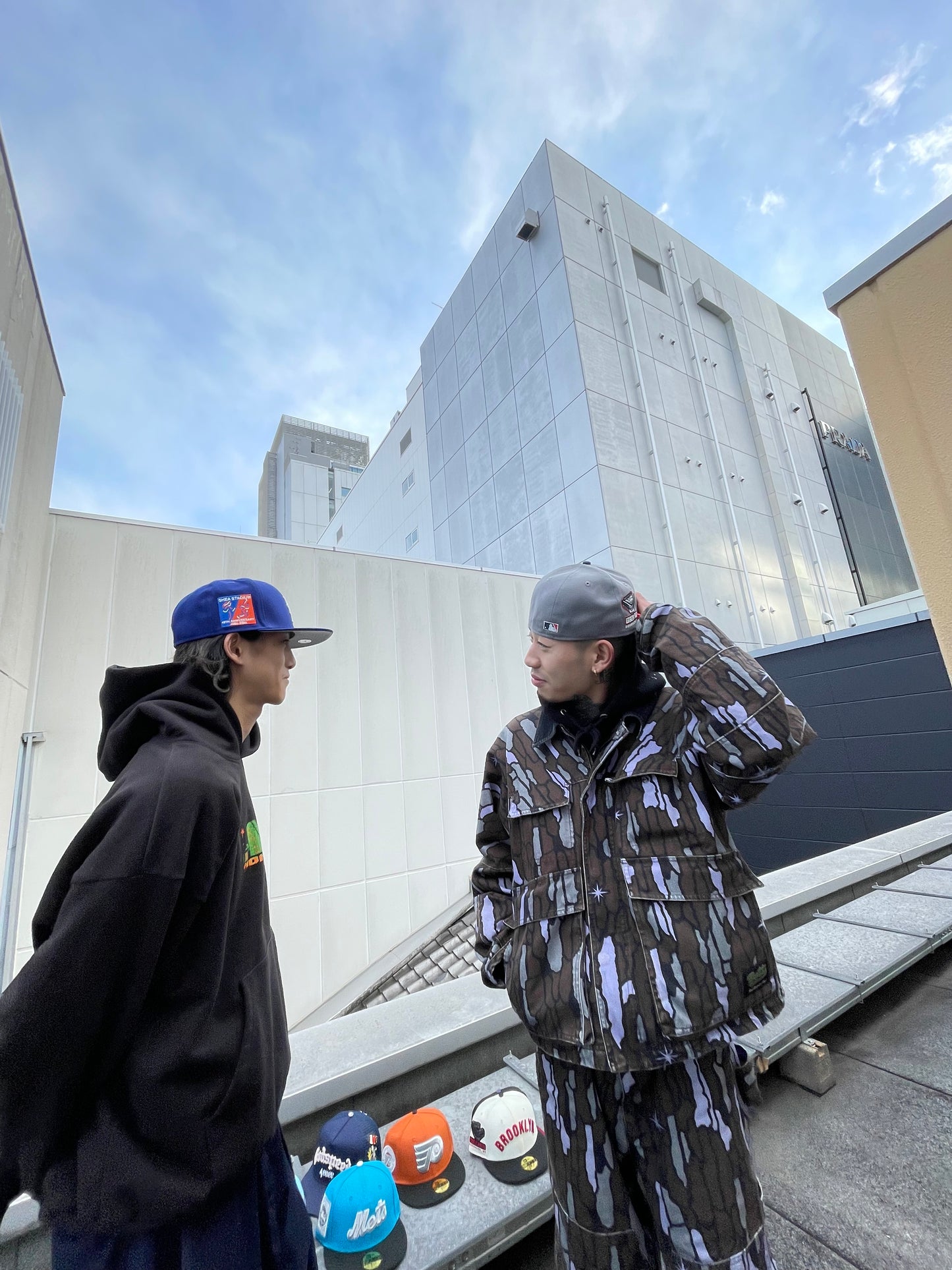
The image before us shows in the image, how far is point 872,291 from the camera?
155 cm

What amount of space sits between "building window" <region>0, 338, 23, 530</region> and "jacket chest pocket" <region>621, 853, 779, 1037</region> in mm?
3511

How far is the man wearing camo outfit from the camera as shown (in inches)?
36.1

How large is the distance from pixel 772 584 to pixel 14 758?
35.9ft

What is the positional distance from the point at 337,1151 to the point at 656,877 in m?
1.12

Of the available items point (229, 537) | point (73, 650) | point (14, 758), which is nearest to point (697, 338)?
point (229, 537)

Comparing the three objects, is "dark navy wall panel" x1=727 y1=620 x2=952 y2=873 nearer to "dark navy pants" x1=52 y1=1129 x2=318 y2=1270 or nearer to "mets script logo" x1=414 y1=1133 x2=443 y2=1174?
"mets script logo" x1=414 y1=1133 x2=443 y2=1174

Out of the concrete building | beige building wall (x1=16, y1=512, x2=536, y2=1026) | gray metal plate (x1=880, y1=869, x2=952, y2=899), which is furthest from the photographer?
the concrete building

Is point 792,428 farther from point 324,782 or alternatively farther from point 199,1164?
point 199,1164

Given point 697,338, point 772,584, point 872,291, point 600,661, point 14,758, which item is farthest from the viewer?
point 697,338

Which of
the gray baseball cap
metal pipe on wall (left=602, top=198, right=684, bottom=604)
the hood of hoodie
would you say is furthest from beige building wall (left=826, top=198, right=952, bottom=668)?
metal pipe on wall (left=602, top=198, right=684, bottom=604)

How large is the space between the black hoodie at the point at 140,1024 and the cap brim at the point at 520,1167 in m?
0.89

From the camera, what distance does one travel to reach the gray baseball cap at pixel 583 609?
3.67 feet


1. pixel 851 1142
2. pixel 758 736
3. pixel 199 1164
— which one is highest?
pixel 758 736

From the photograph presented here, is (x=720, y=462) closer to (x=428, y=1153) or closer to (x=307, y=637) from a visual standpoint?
(x=307, y=637)
